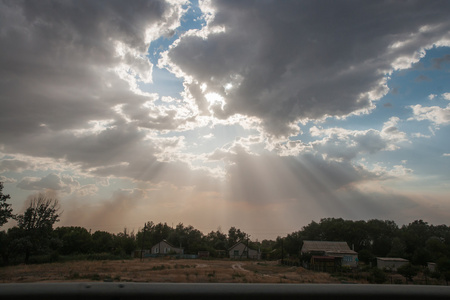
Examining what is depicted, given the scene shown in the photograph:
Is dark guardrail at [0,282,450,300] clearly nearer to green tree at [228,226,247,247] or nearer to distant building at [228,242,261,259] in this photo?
distant building at [228,242,261,259]

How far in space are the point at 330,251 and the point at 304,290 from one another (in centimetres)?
6831

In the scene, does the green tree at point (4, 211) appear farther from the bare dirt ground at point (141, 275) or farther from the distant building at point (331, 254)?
the distant building at point (331, 254)

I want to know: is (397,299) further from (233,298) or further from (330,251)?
(330,251)

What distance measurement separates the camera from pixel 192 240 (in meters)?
95.0

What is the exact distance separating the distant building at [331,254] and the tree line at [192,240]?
3176 mm

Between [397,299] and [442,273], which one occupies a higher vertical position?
[397,299]

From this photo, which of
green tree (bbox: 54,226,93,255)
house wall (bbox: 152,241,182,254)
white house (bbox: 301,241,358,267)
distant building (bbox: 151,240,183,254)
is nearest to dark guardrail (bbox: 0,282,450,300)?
white house (bbox: 301,241,358,267)

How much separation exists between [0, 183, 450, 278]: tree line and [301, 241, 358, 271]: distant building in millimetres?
3176

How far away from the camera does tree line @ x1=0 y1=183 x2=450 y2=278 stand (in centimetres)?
4388

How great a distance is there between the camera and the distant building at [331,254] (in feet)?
185

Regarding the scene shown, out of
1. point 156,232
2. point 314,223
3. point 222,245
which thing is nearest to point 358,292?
point 222,245

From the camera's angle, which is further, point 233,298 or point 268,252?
point 268,252

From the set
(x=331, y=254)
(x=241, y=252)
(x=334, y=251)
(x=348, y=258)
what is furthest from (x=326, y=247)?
(x=241, y=252)

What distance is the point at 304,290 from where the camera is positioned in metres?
1.72
